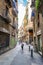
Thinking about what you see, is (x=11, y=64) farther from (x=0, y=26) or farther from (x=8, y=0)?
(x=8, y=0)

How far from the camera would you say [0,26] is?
20344 millimetres

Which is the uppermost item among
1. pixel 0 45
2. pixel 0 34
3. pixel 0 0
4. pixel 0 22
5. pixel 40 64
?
pixel 0 0

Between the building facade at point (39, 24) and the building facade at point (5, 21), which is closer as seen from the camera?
the building facade at point (39, 24)

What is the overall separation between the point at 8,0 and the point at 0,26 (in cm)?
663

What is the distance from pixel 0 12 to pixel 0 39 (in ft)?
11.7

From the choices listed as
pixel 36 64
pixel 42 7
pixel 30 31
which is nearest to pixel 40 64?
pixel 36 64

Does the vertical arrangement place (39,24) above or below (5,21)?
below

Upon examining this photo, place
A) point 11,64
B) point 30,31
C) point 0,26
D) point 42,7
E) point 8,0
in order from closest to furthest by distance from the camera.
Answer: point 11,64
point 42,7
point 0,26
point 8,0
point 30,31

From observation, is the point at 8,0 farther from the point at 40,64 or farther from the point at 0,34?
the point at 40,64

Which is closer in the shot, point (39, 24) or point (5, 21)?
point (39, 24)

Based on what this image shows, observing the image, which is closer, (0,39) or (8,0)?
(0,39)

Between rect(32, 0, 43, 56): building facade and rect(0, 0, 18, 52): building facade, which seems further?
rect(0, 0, 18, 52): building facade

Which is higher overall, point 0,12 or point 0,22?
point 0,12

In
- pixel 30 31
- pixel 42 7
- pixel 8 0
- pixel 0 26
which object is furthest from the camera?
pixel 30 31
